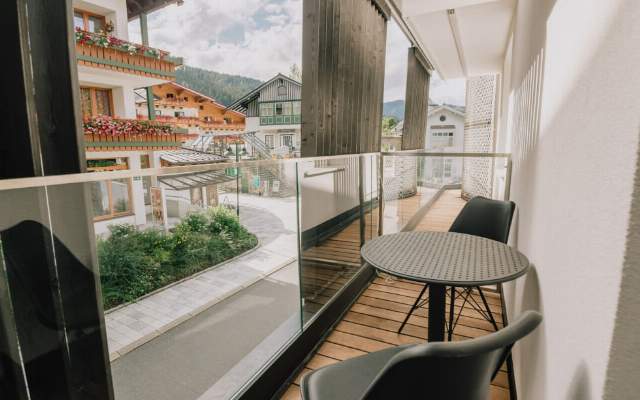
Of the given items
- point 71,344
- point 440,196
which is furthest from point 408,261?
point 440,196

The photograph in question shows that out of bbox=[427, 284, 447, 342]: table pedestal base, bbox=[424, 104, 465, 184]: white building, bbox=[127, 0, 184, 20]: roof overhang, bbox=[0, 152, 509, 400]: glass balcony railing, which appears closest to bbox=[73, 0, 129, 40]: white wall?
bbox=[127, 0, 184, 20]: roof overhang

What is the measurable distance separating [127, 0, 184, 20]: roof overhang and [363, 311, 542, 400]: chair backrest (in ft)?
40.5

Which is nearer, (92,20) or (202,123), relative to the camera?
(92,20)

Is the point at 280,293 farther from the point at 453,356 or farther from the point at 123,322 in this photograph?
the point at 453,356

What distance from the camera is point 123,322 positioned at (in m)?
1.02

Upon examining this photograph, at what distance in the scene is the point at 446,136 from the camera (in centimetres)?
1606

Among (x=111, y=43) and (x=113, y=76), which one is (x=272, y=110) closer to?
(x=113, y=76)

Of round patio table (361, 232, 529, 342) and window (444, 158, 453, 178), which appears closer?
round patio table (361, 232, 529, 342)

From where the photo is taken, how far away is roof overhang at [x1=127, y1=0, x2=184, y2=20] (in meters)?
10.4

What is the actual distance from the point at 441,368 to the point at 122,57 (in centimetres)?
1157

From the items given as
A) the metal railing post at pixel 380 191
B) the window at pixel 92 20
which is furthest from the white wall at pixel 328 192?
the window at pixel 92 20

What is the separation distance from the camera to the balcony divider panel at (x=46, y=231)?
0.76 m

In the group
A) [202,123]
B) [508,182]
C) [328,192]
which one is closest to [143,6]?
[202,123]

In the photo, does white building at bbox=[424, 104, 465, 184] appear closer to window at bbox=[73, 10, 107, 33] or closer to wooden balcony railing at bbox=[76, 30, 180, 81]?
wooden balcony railing at bbox=[76, 30, 180, 81]
